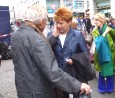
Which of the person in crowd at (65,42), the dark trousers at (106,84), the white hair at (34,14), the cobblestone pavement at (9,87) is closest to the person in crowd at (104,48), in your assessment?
the dark trousers at (106,84)

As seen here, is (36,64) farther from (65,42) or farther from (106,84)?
(106,84)

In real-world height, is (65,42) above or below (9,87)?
above

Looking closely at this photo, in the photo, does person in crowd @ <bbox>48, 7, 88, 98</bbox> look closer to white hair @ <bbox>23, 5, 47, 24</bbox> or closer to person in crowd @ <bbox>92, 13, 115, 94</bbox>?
white hair @ <bbox>23, 5, 47, 24</bbox>

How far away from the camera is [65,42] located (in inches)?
151

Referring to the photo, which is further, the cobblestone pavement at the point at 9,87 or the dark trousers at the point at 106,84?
the dark trousers at the point at 106,84

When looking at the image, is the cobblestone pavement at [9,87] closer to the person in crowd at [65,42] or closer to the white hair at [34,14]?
the person in crowd at [65,42]

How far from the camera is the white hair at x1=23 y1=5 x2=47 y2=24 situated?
9.78 feet

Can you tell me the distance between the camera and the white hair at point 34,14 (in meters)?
2.98

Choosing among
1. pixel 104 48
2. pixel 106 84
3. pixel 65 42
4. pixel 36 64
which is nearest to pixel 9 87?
pixel 106 84

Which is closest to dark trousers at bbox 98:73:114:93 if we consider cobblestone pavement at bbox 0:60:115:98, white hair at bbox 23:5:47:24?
cobblestone pavement at bbox 0:60:115:98

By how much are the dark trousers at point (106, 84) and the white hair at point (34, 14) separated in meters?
3.97

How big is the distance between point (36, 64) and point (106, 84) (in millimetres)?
4057

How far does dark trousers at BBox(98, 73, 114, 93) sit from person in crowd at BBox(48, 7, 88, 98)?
2.98m

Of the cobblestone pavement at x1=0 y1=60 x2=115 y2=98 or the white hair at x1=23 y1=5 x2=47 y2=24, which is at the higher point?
the white hair at x1=23 y1=5 x2=47 y2=24
